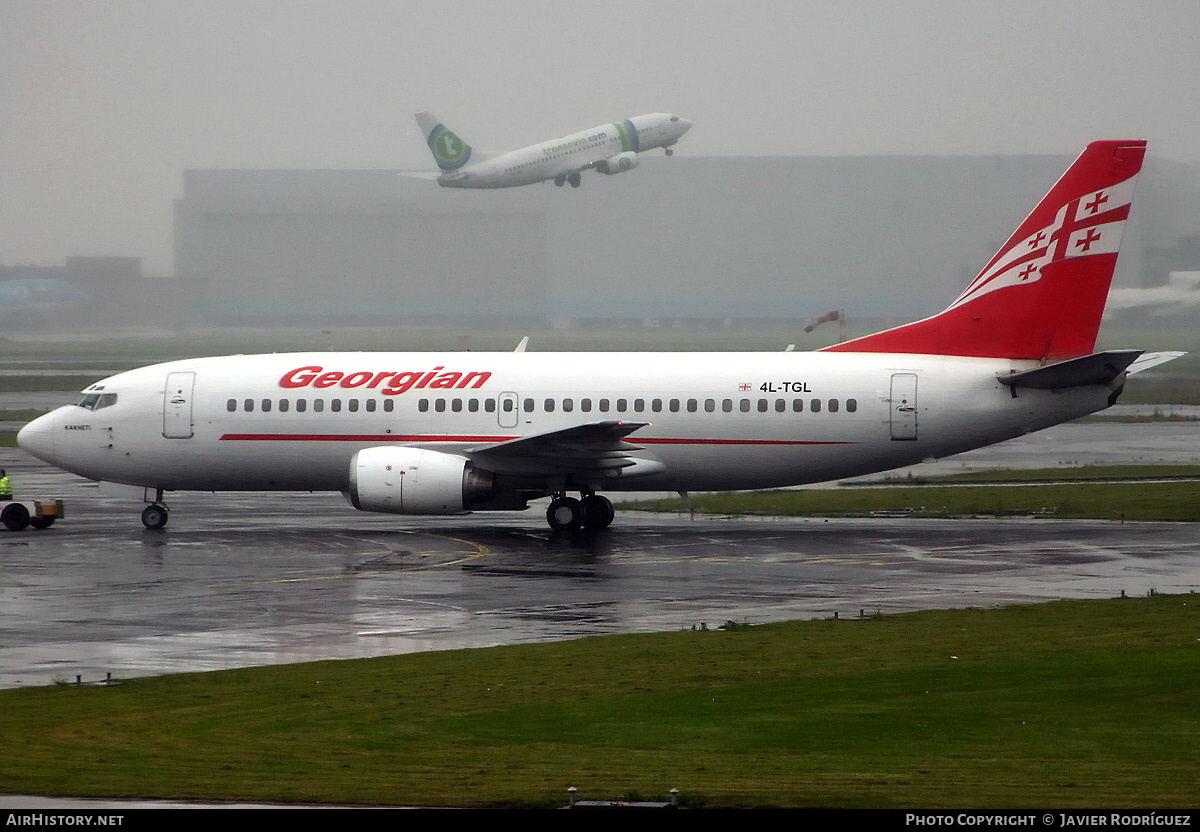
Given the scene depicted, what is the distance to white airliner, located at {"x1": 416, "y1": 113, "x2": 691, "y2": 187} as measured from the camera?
105375 mm

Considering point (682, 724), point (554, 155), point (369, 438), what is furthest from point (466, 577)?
point (554, 155)

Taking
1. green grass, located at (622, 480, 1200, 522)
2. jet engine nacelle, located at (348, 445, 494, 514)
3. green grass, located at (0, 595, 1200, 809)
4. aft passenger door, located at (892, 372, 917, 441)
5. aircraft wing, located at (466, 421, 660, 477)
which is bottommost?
green grass, located at (0, 595, 1200, 809)

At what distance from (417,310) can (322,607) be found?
85.0m

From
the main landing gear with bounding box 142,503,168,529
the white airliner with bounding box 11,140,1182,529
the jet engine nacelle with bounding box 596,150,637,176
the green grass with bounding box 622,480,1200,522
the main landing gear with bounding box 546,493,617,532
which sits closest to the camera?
the white airliner with bounding box 11,140,1182,529

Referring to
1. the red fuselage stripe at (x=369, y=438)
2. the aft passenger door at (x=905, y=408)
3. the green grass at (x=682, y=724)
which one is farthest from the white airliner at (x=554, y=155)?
the green grass at (x=682, y=724)

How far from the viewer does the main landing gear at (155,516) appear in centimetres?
3378

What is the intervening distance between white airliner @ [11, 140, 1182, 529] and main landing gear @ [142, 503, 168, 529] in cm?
5

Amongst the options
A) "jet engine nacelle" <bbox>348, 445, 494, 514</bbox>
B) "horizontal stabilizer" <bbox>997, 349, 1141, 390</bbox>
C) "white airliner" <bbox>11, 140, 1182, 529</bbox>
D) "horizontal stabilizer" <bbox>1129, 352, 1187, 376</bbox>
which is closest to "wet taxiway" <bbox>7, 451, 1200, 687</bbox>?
"jet engine nacelle" <bbox>348, 445, 494, 514</bbox>

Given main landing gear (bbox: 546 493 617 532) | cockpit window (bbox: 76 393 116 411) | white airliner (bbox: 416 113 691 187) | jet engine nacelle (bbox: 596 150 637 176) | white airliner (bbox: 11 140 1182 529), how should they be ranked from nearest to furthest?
white airliner (bbox: 11 140 1182 529)
main landing gear (bbox: 546 493 617 532)
cockpit window (bbox: 76 393 116 411)
white airliner (bbox: 416 113 691 187)
jet engine nacelle (bbox: 596 150 637 176)

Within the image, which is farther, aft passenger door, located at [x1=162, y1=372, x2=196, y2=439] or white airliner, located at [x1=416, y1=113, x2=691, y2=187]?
white airliner, located at [x1=416, y1=113, x2=691, y2=187]

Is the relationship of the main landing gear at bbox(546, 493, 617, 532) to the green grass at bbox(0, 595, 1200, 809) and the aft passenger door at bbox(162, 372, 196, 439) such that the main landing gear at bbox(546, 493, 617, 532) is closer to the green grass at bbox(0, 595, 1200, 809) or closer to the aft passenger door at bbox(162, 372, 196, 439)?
the aft passenger door at bbox(162, 372, 196, 439)

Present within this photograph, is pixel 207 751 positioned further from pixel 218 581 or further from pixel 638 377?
pixel 638 377

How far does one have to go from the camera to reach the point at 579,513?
108 feet

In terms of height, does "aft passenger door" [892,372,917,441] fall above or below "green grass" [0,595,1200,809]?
above
